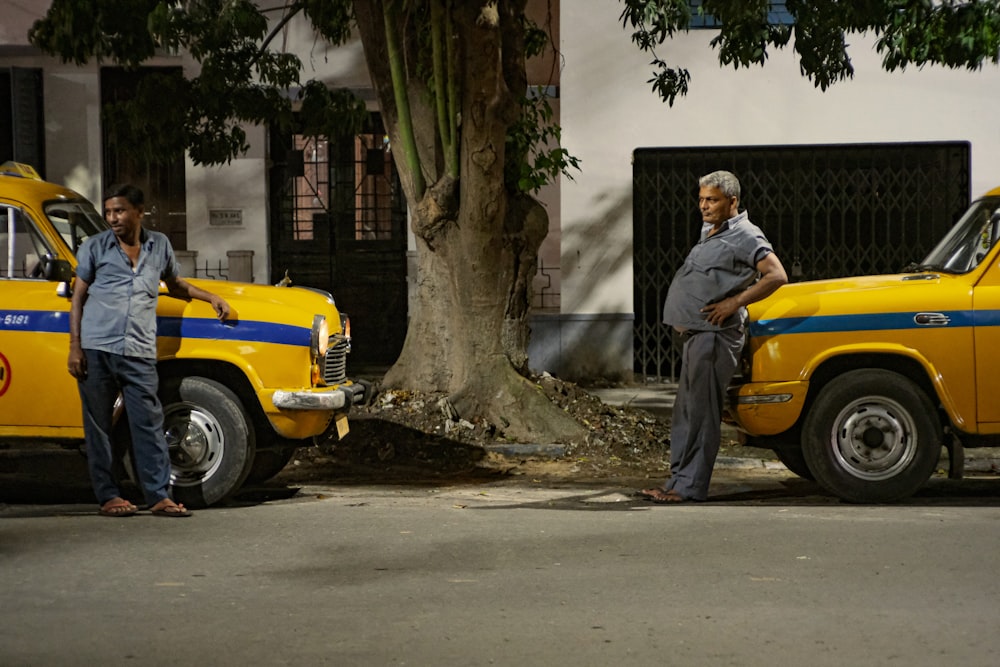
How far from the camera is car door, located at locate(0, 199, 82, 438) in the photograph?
776 cm

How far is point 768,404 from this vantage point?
8078mm

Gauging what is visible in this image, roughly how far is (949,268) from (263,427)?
4250mm

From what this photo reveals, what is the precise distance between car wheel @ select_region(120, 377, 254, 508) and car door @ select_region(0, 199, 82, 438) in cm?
38

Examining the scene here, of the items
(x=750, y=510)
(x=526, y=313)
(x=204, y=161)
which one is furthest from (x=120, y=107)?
(x=750, y=510)

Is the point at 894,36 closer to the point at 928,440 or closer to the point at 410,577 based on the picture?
the point at 928,440

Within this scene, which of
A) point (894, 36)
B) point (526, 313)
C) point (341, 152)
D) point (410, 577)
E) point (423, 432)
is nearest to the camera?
point (410, 577)

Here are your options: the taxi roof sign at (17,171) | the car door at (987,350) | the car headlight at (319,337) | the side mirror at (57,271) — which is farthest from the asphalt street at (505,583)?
the taxi roof sign at (17,171)

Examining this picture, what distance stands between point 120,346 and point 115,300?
0.85 feet

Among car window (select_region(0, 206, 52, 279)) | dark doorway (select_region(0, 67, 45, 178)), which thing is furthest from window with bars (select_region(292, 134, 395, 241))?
car window (select_region(0, 206, 52, 279))

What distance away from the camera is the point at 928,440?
793cm

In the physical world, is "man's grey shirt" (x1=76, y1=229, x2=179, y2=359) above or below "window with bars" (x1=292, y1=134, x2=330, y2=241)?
below

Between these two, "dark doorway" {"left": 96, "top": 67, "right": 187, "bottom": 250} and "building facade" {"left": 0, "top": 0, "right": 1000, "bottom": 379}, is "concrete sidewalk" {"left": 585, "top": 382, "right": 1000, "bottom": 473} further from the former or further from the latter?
"dark doorway" {"left": 96, "top": 67, "right": 187, "bottom": 250}

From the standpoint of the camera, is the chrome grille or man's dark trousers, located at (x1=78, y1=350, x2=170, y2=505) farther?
the chrome grille

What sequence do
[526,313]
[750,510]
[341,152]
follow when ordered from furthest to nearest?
1. [341,152]
2. [526,313]
3. [750,510]
